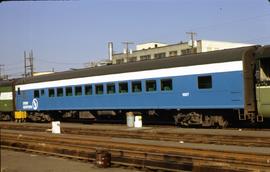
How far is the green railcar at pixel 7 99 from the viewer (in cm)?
4098

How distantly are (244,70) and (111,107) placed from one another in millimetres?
10215

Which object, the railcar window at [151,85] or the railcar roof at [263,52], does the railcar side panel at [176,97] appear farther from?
the railcar roof at [263,52]

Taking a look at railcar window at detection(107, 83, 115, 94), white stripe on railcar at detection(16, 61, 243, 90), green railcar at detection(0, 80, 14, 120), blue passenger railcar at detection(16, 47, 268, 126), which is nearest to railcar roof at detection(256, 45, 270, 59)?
blue passenger railcar at detection(16, 47, 268, 126)

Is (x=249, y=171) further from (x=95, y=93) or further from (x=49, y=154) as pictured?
(x=95, y=93)

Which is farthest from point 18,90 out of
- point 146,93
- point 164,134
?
point 164,134

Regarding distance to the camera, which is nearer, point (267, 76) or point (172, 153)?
point (172, 153)

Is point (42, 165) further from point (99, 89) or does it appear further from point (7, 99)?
point (7, 99)

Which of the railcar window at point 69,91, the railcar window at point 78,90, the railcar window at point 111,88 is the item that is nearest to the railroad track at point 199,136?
the railcar window at point 111,88

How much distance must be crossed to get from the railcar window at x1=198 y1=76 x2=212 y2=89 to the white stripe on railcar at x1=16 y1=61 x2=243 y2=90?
28cm

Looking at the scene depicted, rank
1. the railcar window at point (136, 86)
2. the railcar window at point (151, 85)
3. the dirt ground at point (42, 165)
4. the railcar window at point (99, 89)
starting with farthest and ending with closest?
the railcar window at point (99, 89), the railcar window at point (136, 86), the railcar window at point (151, 85), the dirt ground at point (42, 165)

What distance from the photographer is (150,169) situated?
488 inches

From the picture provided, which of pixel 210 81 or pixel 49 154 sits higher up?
pixel 210 81

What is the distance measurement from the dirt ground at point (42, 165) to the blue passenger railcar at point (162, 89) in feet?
29.4

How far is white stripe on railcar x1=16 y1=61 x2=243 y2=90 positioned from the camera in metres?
21.4
